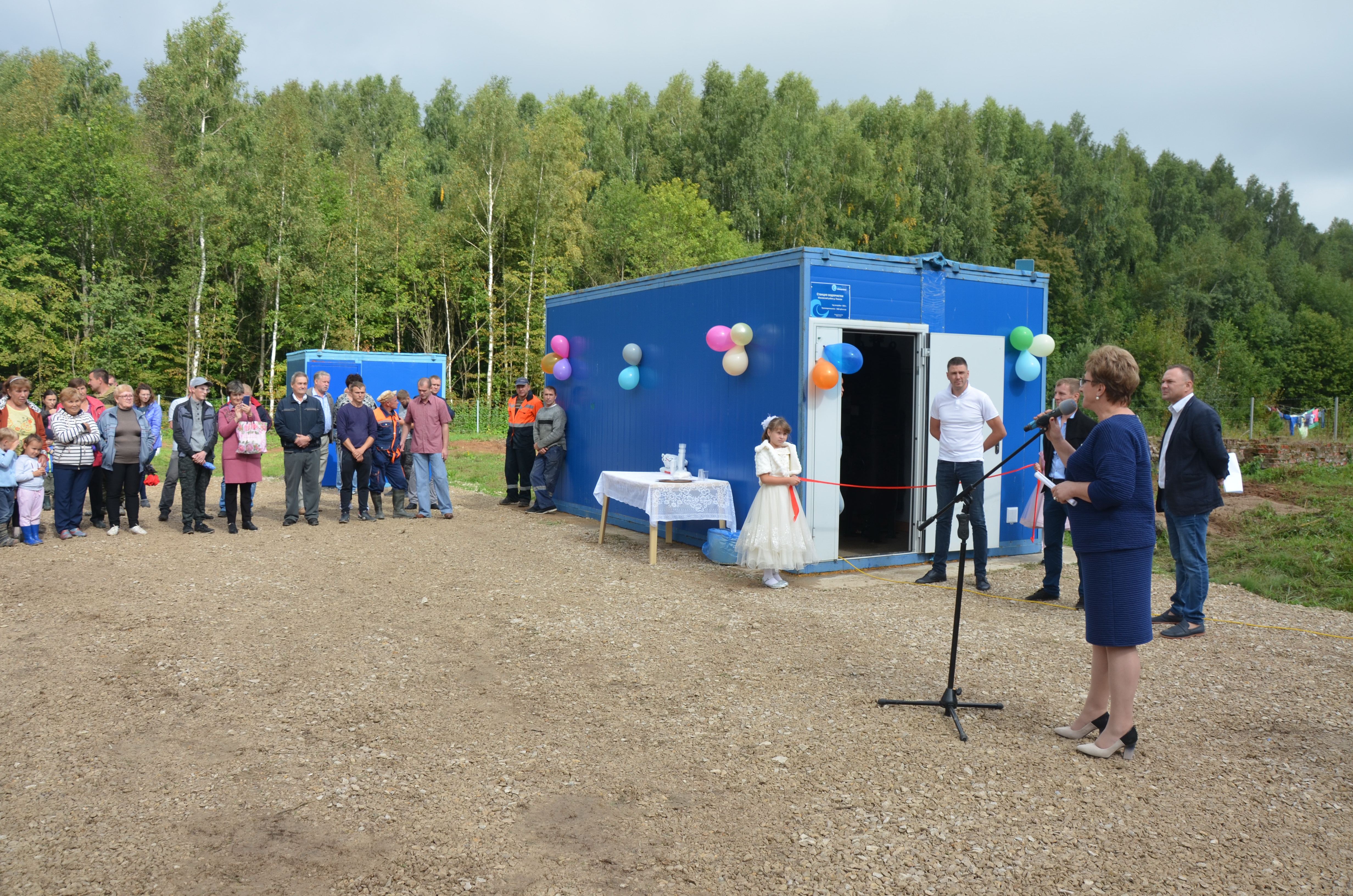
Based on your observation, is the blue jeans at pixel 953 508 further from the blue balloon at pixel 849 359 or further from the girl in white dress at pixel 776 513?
the girl in white dress at pixel 776 513

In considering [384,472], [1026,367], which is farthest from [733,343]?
[384,472]

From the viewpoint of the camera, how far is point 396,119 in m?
41.8

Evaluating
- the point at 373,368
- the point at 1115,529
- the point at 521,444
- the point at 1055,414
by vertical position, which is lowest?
the point at 1115,529

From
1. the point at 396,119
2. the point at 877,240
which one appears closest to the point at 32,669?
the point at 877,240

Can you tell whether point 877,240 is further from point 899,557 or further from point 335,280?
point 899,557

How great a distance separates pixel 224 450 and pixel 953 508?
22.7 ft

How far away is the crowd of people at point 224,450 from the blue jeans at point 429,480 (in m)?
0.01

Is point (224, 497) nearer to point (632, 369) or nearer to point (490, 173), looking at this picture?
point (632, 369)

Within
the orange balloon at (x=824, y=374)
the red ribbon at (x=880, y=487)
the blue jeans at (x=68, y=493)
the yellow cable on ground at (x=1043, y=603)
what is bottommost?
the yellow cable on ground at (x=1043, y=603)

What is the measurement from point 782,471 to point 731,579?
109 cm

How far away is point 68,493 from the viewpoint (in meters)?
8.80

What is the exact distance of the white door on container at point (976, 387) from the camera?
7.83 m

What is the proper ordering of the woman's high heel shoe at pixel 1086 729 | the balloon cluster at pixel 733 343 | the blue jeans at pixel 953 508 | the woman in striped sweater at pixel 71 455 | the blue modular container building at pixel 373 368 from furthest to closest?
the blue modular container building at pixel 373 368 → the woman in striped sweater at pixel 71 455 → the balloon cluster at pixel 733 343 → the blue jeans at pixel 953 508 → the woman's high heel shoe at pixel 1086 729

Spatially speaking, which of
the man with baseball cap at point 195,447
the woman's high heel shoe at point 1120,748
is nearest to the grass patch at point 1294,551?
the woman's high heel shoe at point 1120,748
